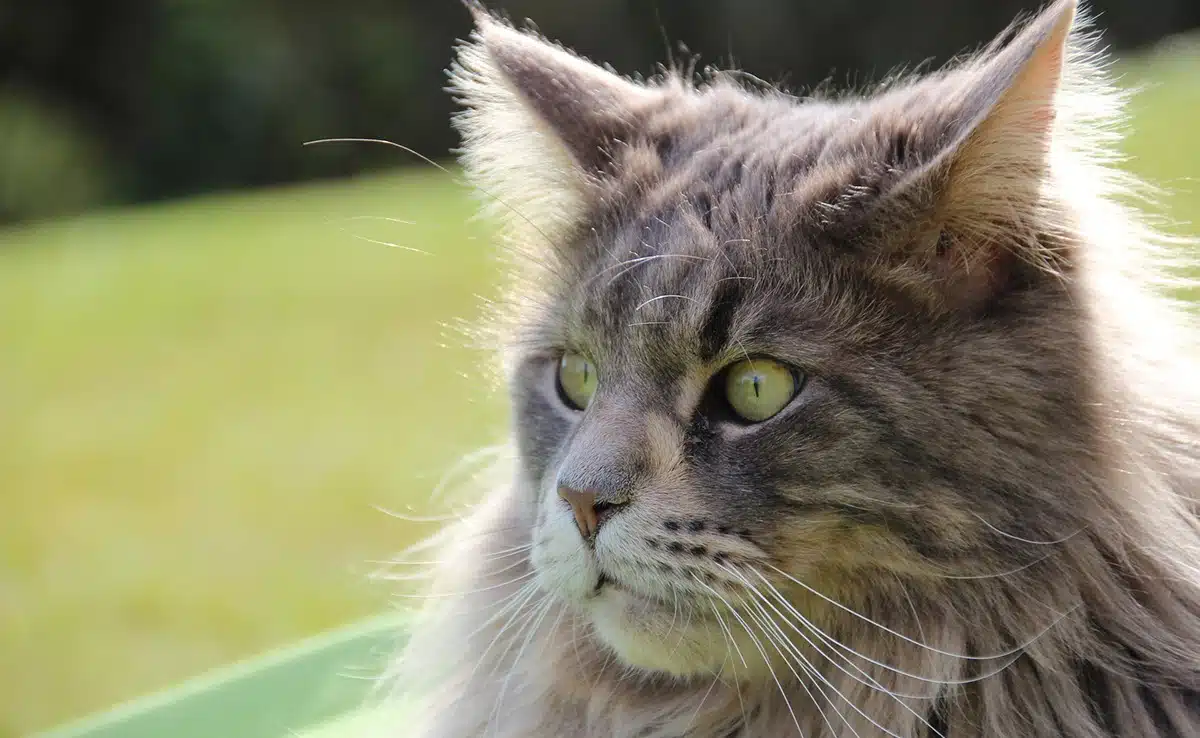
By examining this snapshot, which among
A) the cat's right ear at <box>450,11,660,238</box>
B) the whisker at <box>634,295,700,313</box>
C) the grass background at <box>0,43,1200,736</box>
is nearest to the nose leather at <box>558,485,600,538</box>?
the whisker at <box>634,295,700,313</box>

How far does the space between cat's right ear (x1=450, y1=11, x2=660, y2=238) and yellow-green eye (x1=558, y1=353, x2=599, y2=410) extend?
222 millimetres

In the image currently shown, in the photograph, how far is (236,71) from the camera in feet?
40.7

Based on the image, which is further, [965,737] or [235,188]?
[235,188]

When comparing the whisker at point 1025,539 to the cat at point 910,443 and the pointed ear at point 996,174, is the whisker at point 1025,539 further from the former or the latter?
the pointed ear at point 996,174

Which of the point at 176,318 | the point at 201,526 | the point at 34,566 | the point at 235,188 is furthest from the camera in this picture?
the point at 235,188

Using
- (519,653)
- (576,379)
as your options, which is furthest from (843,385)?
(519,653)

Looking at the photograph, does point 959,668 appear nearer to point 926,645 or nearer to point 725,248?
A: point 926,645

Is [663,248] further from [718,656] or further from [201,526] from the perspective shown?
[201,526]

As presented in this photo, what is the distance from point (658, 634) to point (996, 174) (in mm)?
648

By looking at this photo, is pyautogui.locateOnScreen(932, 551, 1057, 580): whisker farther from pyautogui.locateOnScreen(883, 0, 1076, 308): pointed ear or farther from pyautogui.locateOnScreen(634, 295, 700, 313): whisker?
pyautogui.locateOnScreen(634, 295, 700, 313): whisker

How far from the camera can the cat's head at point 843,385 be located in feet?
4.22

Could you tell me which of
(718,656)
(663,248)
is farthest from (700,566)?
(663,248)

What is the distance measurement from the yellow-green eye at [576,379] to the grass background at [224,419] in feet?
1.24

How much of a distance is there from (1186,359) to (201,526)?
3.84 metres
